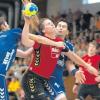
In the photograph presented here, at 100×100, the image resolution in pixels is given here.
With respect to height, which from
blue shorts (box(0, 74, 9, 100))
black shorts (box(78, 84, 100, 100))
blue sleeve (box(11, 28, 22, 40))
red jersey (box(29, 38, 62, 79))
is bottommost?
black shorts (box(78, 84, 100, 100))

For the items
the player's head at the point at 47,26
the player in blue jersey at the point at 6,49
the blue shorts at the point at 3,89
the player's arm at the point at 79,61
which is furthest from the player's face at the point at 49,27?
the blue shorts at the point at 3,89

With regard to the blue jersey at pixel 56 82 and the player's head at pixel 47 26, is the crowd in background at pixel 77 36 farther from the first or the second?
the player's head at pixel 47 26

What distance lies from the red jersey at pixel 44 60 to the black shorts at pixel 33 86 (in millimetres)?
64

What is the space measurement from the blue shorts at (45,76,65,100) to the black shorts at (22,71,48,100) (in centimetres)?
10

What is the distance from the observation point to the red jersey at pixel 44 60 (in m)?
5.58

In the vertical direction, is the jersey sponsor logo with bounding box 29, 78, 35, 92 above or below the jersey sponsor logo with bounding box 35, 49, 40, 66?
below

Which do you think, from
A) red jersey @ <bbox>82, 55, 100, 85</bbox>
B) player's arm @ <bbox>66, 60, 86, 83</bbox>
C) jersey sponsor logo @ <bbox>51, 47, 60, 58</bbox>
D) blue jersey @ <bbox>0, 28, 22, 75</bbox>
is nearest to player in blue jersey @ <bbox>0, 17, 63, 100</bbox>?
blue jersey @ <bbox>0, 28, 22, 75</bbox>

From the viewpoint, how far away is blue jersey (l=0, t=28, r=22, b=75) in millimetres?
4816

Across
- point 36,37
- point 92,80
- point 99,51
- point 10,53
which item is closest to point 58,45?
point 36,37

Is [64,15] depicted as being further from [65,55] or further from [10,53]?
[10,53]

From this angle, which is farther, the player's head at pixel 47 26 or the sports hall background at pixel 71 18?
the sports hall background at pixel 71 18

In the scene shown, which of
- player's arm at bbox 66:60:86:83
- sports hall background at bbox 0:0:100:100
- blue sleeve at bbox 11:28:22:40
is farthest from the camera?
sports hall background at bbox 0:0:100:100

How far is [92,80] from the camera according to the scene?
7.93 metres

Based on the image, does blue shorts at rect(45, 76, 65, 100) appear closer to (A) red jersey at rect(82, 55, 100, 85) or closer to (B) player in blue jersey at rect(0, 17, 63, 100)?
(B) player in blue jersey at rect(0, 17, 63, 100)
